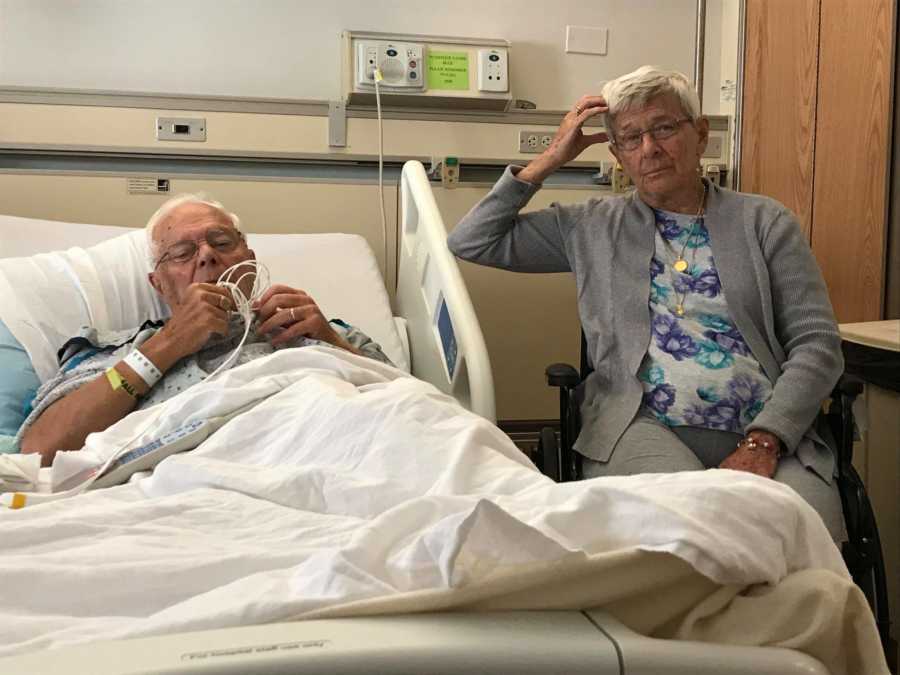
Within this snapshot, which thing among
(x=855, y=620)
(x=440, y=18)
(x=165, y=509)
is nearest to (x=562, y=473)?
(x=165, y=509)

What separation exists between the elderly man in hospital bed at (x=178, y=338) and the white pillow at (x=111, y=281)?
0.47 feet

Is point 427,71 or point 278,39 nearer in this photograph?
point 427,71

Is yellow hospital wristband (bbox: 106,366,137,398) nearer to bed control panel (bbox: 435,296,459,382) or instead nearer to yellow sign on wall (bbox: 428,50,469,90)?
bed control panel (bbox: 435,296,459,382)

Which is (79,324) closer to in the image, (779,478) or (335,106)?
(335,106)

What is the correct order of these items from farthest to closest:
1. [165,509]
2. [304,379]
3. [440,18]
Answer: [440,18]
[304,379]
[165,509]

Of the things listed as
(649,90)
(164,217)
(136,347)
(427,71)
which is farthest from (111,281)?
(649,90)

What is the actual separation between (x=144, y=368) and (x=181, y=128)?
1.17 metres

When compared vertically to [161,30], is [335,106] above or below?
below

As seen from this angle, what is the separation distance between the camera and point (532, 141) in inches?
106

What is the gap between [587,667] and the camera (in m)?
0.56

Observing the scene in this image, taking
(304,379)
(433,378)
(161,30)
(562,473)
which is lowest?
(562,473)

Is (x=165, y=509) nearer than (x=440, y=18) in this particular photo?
Yes

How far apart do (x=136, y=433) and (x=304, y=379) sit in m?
0.29

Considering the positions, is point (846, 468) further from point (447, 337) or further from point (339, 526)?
point (339, 526)
